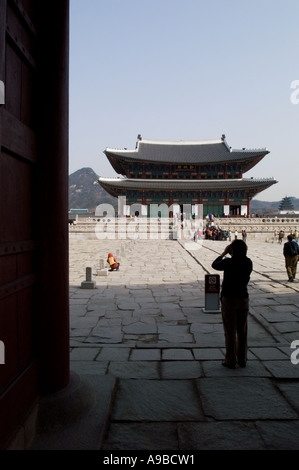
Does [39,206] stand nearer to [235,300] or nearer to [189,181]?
[235,300]

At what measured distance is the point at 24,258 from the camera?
2.35 meters

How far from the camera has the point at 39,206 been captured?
98.9 inches

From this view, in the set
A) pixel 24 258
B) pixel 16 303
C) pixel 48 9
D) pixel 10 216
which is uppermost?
pixel 48 9

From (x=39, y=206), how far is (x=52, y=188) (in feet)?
0.59

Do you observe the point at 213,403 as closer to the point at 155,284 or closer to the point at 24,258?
the point at 24,258

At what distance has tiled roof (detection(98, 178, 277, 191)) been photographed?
36656mm

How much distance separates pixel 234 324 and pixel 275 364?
2.48 feet

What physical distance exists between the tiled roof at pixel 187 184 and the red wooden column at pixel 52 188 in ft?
112

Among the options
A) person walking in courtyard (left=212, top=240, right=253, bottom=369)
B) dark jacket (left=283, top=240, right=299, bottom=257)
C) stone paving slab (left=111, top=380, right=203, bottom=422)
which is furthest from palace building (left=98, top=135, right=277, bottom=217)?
stone paving slab (left=111, top=380, right=203, bottom=422)

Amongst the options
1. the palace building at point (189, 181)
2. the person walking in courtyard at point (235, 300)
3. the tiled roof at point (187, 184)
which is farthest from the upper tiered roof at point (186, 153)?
the person walking in courtyard at point (235, 300)

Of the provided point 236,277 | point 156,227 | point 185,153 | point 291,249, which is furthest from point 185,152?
point 236,277

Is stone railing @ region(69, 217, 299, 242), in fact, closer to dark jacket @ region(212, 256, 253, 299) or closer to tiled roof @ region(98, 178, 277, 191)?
tiled roof @ region(98, 178, 277, 191)

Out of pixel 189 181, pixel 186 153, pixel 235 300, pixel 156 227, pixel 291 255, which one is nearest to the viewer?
pixel 235 300

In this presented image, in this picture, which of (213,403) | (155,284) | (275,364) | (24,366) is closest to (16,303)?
(24,366)
